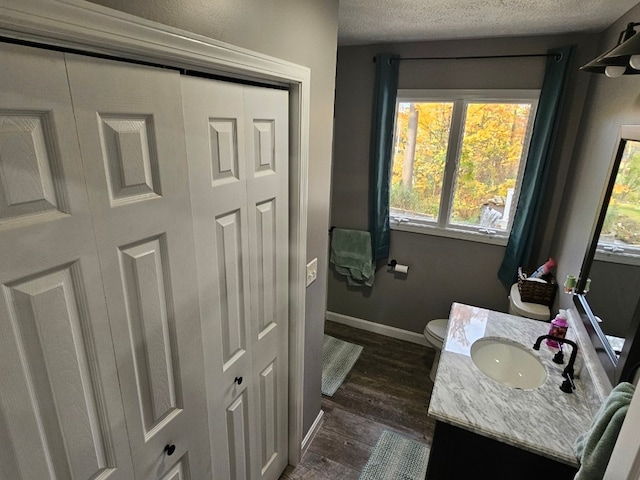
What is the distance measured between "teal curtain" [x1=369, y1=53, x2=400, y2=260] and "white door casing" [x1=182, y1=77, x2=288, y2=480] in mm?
1580

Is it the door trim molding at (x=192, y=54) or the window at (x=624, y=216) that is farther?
the window at (x=624, y=216)

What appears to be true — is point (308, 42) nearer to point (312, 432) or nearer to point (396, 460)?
point (312, 432)

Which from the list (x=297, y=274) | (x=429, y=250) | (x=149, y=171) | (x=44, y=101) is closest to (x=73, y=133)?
(x=44, y=101)

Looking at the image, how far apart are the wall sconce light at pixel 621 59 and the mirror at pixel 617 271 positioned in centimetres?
25

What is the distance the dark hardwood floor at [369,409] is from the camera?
212cm

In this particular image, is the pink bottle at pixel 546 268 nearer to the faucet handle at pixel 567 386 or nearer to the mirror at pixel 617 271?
the mirror at pixel 617 271

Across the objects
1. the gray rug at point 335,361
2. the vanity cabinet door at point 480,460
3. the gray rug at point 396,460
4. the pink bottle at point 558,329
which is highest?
the pink bottle at point 558,329

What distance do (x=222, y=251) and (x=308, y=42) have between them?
946mm

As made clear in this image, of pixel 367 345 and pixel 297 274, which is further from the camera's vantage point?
pixel 367 345

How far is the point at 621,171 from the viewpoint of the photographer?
1593mm

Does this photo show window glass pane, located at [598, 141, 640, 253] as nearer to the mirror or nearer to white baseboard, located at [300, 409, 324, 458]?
the mirror

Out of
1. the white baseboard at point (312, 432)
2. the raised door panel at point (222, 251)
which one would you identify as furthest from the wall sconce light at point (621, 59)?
the white baseboard at point (312, 432)

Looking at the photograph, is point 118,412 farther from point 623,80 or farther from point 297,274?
point 623,80

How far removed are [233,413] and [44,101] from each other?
1271mm
